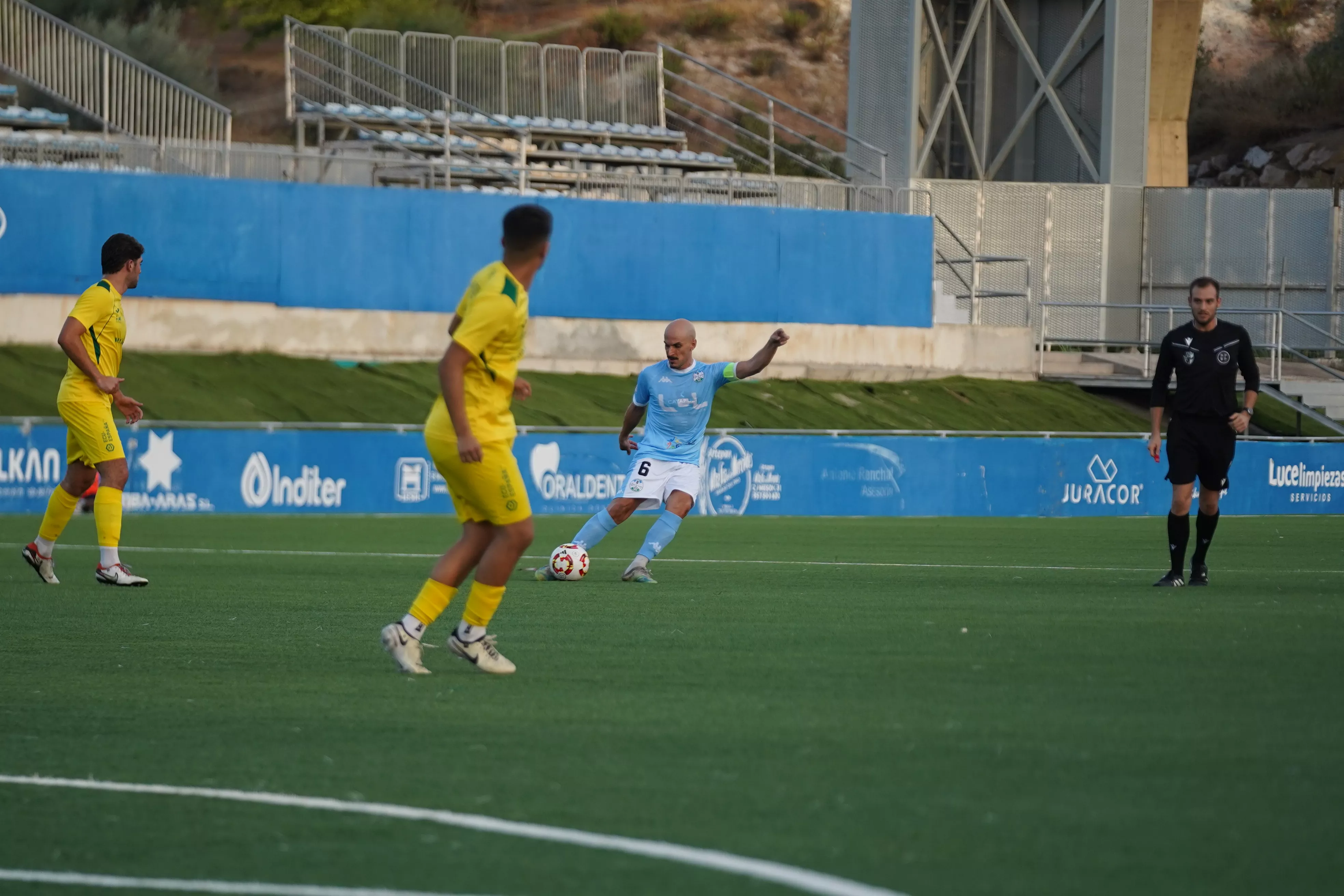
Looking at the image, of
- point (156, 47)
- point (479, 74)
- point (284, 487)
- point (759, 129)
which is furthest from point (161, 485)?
point (759, 129)

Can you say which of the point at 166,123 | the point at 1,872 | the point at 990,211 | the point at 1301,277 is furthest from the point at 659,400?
the point at 1301,277

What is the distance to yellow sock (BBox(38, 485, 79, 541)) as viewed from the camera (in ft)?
43.3

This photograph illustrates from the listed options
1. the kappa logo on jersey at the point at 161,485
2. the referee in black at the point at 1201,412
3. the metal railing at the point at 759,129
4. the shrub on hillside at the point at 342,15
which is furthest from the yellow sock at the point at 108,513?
the shrub on hillside at the point at 342,15

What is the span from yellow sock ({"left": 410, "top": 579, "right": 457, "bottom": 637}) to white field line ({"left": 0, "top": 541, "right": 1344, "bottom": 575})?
321 inches

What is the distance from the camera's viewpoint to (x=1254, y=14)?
76.9m

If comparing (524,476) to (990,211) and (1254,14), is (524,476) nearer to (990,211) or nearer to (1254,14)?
(990,211)

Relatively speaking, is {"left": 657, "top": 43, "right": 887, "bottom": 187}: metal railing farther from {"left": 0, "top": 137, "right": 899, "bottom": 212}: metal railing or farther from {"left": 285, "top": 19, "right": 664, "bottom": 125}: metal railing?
{"left": 0, "top": 137, "right": 899, "bottom": 212}: metal railing

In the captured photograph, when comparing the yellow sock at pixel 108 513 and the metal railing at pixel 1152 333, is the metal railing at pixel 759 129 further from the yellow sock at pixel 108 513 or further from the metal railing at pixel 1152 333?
the yellow sock at pixel 108 513

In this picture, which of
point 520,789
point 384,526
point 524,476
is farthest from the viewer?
point 524,476

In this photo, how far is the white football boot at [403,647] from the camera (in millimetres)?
8352

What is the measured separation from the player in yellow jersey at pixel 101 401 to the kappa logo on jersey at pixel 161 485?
36.1 feet

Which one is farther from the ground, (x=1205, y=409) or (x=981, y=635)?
(x=1205, y=409)

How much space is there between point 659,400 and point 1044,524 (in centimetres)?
1236

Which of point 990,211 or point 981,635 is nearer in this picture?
point 981,635
